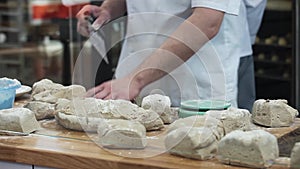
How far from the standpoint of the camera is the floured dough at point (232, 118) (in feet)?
4.45

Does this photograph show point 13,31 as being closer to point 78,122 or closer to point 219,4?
point 219,4

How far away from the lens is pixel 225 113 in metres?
1.41

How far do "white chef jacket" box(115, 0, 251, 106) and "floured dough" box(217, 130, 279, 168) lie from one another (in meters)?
0.56

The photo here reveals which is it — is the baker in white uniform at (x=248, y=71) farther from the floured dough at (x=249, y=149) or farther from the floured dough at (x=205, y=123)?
the floured dough at (x=249, y=149)

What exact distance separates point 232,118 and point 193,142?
0.62ft

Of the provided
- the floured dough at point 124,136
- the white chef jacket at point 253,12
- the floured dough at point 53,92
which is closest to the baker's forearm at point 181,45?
the floured dough at point 53,92

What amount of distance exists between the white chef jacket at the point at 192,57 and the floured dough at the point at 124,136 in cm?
46

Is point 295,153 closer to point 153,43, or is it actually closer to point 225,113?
point 225,113

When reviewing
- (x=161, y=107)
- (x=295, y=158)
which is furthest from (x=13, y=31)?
(x=295, y=158)

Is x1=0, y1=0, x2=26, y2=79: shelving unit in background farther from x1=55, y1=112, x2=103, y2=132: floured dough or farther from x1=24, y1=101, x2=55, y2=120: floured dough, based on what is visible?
x1=55, y1=112, x2=103, y2=132: floured dough

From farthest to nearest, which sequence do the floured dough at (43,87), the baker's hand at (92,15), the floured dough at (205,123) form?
the baker's hand at (92,15) → the floured dough at (43,87) → the floured dough at (205,123)

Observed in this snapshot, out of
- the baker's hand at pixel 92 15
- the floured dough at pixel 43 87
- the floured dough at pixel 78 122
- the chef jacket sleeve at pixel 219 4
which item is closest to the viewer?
the floured dough at pixel 78 122

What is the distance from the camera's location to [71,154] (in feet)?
4.17

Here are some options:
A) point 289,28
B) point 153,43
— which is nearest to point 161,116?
point 153,43
